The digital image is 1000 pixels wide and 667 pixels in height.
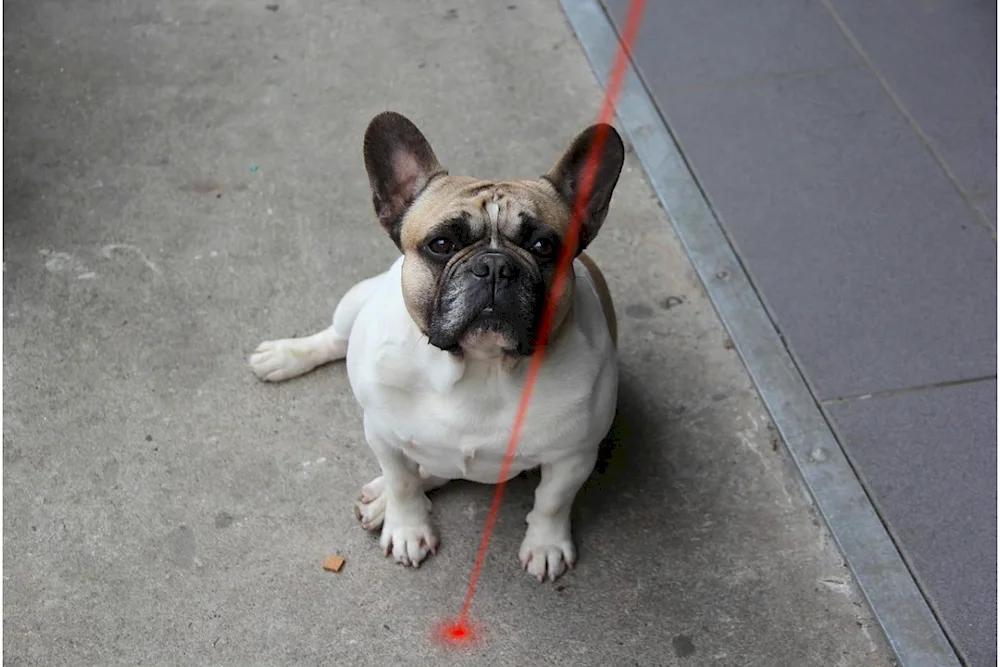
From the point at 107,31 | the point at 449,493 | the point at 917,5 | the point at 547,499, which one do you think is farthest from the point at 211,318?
the point at 917,5

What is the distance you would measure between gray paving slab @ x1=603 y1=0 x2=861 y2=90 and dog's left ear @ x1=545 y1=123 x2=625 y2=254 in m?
2.32

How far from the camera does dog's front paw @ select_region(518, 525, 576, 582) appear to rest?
310 centimetres

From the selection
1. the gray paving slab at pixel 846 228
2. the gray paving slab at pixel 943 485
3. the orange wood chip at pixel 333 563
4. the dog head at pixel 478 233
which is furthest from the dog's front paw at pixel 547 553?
the gray paving slab at pixel 846 228

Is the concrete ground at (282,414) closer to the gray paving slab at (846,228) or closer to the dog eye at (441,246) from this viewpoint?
the gray paving slab at (846,228)

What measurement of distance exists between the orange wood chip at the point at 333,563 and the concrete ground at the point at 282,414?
0.08 ft

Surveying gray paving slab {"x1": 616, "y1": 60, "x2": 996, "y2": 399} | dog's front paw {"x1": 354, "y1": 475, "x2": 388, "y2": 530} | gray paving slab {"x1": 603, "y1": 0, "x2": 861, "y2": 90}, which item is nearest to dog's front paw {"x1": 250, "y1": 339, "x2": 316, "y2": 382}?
dog's front paw {"x1": 354, "y1": 475, "x2": 388, "y2": 530}

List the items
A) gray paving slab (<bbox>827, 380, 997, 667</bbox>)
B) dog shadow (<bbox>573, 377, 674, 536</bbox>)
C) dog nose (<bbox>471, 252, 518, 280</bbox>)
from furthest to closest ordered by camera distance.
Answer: dog shadow (<bbox>573, 377, 674, 536</bbox>) → gray paving slab (<bbox>827, 380, 997, 667</bbox>) → dog nose (<bbox>471, 252, 518, 280</bbox>)

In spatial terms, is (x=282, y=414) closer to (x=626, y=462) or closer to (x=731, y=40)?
(x=626, y=462)

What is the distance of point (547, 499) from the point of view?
2990 mm

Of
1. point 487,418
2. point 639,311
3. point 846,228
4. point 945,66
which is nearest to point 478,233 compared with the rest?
point 487,418

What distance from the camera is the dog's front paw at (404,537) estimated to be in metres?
3.10

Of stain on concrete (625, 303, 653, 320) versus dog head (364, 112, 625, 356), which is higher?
dog head (364, 112, 625, 356)

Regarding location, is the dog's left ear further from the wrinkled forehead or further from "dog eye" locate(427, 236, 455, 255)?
"dog eye" locate(427, 236, 455, 255)

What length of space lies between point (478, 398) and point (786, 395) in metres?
1.38
